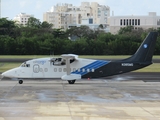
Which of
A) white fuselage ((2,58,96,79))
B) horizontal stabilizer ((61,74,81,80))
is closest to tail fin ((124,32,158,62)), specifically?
white fuselage ((2,58,96,79))

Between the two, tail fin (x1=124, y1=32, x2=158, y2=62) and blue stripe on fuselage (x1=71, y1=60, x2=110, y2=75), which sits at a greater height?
tail fin (x1=124, y1=32, x2=158, y2=62)

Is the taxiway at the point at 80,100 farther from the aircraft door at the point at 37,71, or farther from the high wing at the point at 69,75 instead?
the aircraft door at the point at 37,71

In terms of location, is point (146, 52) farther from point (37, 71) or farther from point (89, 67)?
point (37, 71)

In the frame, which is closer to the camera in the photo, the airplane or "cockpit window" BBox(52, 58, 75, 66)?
the airplane

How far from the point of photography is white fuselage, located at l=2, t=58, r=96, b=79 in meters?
36.4

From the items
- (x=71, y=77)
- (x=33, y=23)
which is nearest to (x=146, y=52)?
(x=71, y=77)

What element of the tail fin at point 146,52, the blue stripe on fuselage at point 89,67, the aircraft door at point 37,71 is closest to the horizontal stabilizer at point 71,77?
the blue stripe on fuselage at point 89,67

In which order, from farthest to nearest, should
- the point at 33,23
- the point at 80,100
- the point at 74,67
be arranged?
the point at 33,23 < the point at 74,67 < the point at 80,100

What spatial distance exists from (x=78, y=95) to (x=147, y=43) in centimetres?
1074

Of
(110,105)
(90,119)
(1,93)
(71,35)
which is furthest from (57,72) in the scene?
(71,35)

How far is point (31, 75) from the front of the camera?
1436 inches

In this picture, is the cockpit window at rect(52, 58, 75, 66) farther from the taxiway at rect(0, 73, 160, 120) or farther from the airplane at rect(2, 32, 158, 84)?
the taxiway at rect(0, 73, 160, 120)

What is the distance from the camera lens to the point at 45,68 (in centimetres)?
3653

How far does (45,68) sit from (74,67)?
2380 mm
